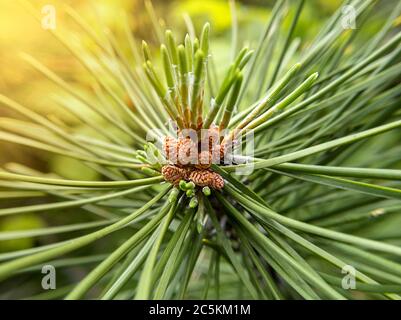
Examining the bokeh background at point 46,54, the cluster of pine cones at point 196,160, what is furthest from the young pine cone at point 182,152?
the bokeh background at point 46,54

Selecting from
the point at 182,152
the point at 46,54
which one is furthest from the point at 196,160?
the point at 46,54

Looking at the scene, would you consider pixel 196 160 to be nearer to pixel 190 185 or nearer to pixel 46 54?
pixel 190 185

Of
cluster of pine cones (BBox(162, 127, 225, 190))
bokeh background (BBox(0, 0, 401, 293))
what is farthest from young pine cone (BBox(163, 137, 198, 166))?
bokeh background (BBox(0, 0, 401, 293))

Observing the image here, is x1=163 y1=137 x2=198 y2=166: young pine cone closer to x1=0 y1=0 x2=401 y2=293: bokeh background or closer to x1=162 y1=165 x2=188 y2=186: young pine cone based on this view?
x1=162 y1=165 x2=188 y2=186: young pine cone

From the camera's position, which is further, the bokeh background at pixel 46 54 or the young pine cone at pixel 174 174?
the bokeh background at pixel 46 54

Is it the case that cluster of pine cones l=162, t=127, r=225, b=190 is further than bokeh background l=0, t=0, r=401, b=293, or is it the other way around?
bokeh background l=0, t=0, r=401, b=293

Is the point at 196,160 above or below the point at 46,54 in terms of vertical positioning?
below

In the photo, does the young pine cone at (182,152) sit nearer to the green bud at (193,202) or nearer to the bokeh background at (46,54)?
the green bud at (193,202)

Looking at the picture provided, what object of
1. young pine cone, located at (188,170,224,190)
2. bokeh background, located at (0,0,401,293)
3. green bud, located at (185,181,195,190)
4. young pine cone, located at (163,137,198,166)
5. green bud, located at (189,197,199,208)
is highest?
bokeh background, located at (0,0,401,293)

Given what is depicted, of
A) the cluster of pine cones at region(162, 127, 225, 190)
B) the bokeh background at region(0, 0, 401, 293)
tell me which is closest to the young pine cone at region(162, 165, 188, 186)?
the cluster of pine cones at region(162, 127, 225, 190)

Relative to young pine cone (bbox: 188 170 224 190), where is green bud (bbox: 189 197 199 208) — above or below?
below
